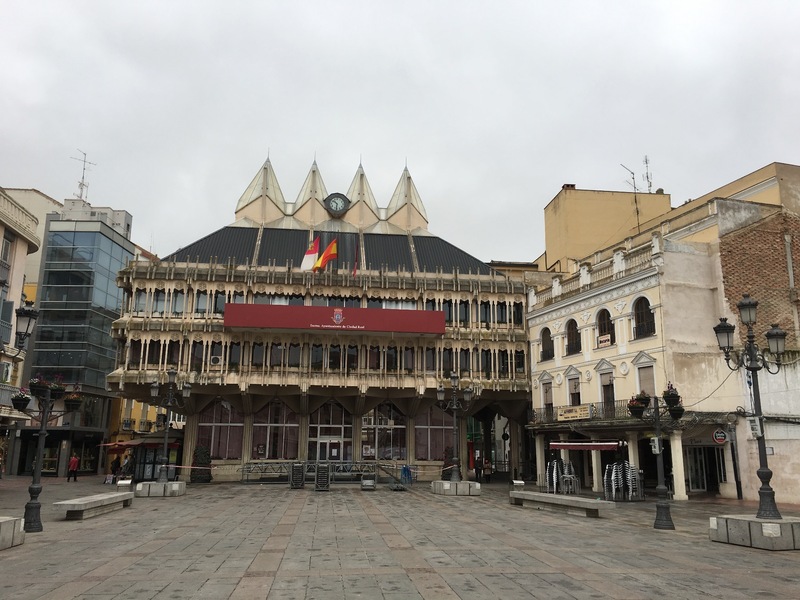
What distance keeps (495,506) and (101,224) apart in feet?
169

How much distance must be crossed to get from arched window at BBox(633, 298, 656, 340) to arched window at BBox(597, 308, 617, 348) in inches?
69.8

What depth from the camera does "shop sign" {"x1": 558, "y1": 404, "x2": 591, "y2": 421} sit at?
1395 inches

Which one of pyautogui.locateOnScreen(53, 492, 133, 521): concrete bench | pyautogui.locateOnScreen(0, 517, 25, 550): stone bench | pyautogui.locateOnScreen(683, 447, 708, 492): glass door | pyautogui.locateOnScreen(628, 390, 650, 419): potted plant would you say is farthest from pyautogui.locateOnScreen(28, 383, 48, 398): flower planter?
pyautogui.locateOnScreen(683, 447, 708, 492): glass door

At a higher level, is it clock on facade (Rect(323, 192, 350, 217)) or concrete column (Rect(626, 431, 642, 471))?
clock on facade (Rect(323, 192, 350, 217))

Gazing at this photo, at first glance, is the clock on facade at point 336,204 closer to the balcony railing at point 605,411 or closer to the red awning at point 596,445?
the balcony railing at point 605,411

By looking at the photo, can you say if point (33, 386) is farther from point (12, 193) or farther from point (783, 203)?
point (12, 193)

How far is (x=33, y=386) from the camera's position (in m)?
17.9

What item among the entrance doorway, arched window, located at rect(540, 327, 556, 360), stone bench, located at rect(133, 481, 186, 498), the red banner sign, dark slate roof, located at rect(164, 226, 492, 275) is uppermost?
dark slate roof, located at rect(164, 226, 492, 275)

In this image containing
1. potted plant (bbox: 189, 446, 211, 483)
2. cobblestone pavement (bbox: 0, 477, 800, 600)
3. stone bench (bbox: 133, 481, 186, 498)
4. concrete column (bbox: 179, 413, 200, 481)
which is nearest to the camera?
cobblestone pavement (bbox: 0, 477, 800, 600)

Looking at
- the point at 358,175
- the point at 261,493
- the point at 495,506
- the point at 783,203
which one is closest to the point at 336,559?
the point at 495,506

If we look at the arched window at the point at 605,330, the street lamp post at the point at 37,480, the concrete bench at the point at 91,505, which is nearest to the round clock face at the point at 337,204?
the arched window at the point at 605,330

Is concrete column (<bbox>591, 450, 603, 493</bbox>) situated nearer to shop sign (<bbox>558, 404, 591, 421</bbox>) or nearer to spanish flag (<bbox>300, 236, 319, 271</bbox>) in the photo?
shop sign (<bbox>558, 404, 591, 421</bbox>)

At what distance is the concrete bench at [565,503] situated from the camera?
21.1 meters

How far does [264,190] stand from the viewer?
54.2 m
